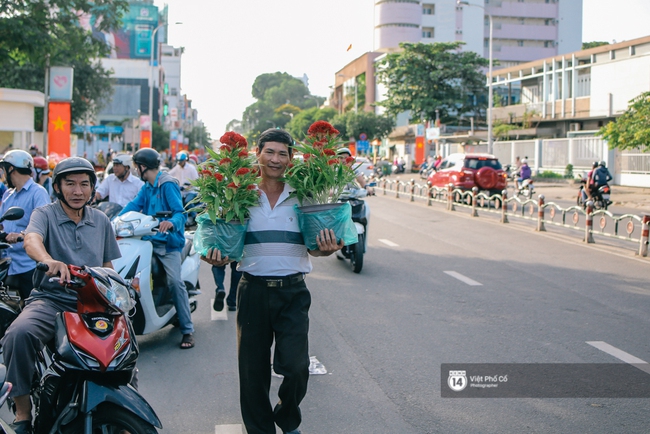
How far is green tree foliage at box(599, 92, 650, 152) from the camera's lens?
21500mm

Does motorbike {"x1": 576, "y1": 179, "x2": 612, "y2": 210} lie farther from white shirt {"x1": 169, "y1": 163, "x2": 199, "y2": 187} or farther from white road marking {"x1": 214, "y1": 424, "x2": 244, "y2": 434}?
white road marking {"x1": 214, "y1": 424, "x2": 244, "y2": 434}

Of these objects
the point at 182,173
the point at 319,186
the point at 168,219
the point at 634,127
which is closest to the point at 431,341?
the point at 168,219

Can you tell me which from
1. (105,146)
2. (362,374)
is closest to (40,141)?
(105,146)

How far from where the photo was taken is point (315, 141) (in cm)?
409

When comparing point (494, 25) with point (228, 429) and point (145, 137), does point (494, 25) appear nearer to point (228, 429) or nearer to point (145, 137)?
point (145, 137)

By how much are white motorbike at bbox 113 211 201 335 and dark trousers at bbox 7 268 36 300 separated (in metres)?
0.68

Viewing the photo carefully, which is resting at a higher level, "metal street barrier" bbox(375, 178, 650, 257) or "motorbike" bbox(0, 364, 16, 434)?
"metal street barrier" bbox(375, 178, 650, 257)

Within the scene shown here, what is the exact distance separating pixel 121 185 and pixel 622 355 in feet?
18.6

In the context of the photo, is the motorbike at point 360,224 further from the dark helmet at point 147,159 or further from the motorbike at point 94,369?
the motorbike at point 94,369

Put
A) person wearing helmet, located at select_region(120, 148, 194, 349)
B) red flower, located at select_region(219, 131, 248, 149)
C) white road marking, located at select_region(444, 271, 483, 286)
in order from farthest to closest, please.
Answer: white road marking, located at select_region(444, 271, 483, 286)
person wearing helmet, located at select_region(120, 148, 194, 349)
red flower, located at select_region(219, 131, 248, 149)

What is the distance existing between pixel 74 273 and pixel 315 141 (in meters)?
1.48

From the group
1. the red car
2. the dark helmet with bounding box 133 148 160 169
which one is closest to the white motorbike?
the dark helmet with bounding box 133 148 160 169

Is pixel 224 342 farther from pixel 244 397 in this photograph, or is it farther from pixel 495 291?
pixel 495 291

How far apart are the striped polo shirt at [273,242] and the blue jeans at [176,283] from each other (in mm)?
2649
